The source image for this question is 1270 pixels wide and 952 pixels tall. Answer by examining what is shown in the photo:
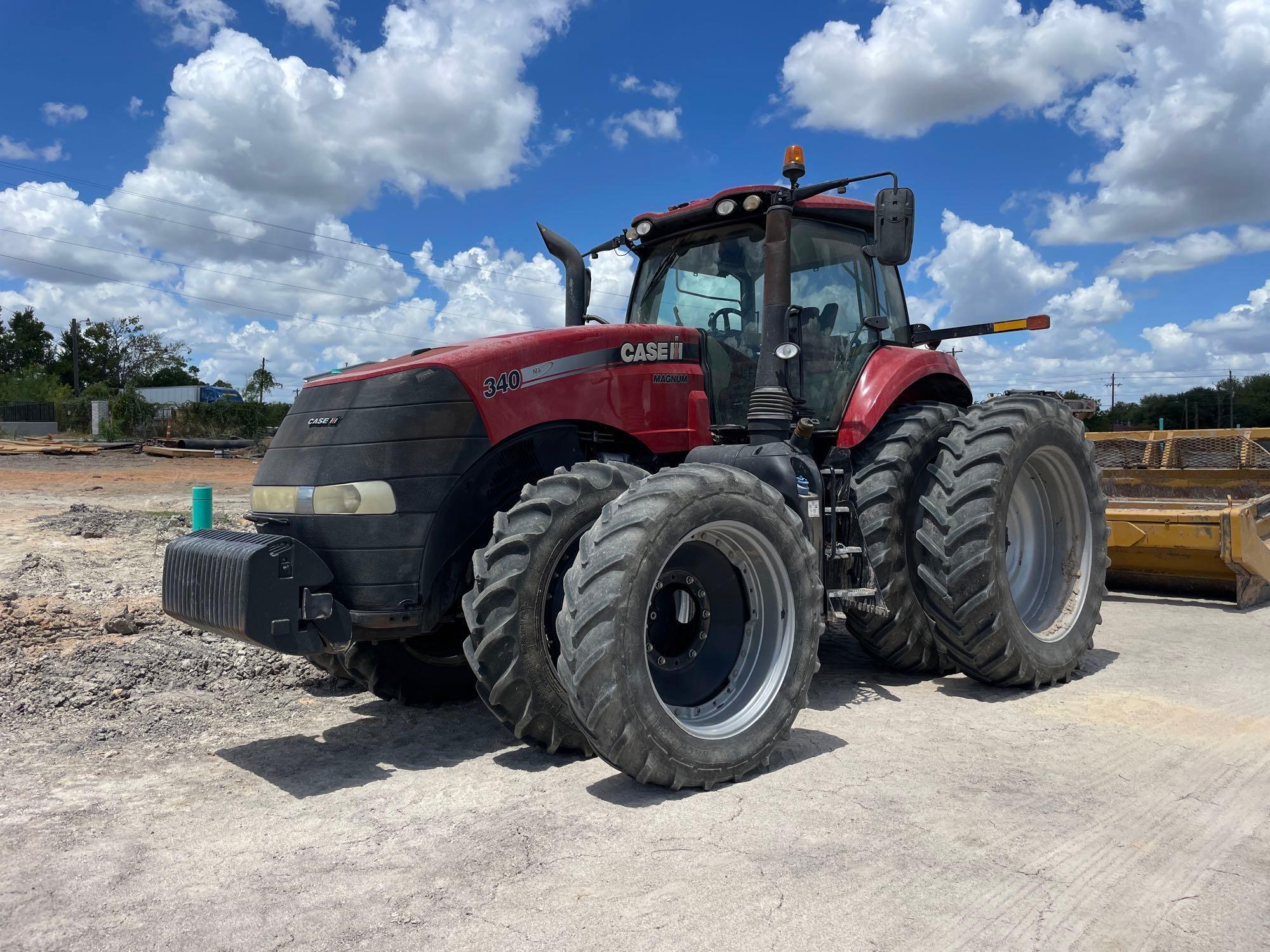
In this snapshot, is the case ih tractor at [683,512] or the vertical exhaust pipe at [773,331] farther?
the vertical exhaust pipe at [773,331]

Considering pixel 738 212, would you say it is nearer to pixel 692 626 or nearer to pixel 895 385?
pixel 895 385

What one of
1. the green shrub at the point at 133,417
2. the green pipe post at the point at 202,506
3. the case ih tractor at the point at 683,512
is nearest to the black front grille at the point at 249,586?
the case ih tractor at the point at 683,512

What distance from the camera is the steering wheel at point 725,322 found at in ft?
17.6

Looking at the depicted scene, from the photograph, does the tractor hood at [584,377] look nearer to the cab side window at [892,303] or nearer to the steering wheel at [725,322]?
the steering wheel at [725,322]

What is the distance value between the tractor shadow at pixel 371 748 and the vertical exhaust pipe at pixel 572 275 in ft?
7.64

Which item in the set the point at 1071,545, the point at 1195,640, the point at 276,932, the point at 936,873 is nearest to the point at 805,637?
the point at 936,873

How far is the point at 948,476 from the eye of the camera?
4.97m

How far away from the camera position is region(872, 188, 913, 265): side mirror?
15.0ft

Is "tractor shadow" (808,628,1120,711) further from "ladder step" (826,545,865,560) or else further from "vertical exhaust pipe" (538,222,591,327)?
"vertical exhaust pipe" (538,222,591,327)

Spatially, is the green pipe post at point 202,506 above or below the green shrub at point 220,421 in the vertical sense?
below

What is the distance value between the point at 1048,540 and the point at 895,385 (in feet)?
5.25

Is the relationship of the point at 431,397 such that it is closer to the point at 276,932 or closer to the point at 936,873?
the point at 276,932

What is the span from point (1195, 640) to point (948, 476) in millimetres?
2818

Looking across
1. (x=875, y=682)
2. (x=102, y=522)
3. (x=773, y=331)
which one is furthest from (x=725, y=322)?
(x=102, y=522)
